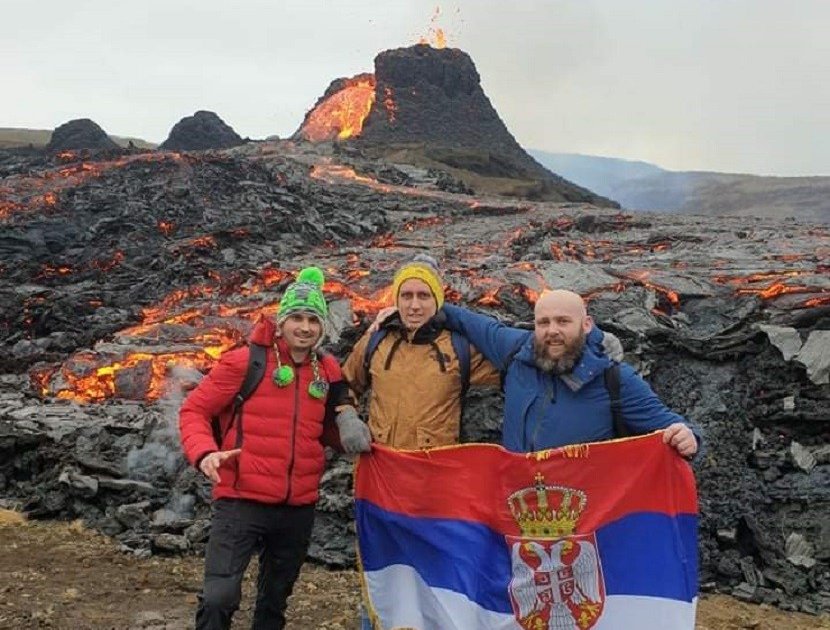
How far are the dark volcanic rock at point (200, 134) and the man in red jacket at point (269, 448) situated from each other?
66105 mm

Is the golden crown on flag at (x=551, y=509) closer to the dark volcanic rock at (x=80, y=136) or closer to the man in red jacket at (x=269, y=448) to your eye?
the man in red jacket at (x=269, y=448)

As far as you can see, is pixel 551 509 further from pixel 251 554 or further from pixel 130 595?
pixel 130 595

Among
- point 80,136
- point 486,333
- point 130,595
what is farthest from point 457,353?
point 80,136

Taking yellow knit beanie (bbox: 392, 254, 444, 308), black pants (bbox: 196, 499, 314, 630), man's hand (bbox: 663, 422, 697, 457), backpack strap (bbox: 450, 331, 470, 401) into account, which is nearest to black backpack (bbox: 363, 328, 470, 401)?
backpack strap (bbox: 450, 331, 470, 401)

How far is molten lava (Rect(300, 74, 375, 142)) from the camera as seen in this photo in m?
66.9

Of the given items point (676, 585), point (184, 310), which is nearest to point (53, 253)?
point (184, 310)

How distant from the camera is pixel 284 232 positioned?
24.7m

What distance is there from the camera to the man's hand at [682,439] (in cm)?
414

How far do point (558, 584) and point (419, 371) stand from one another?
154cm

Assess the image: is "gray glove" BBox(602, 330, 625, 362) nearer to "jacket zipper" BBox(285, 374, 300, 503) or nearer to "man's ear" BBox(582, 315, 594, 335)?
"man's ear" BBox(582, 315, 594, 335)

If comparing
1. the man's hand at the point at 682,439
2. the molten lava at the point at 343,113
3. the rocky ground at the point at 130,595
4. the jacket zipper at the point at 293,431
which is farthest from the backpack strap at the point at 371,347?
the molten lava at the point at 343,113

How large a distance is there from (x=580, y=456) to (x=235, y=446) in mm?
2056

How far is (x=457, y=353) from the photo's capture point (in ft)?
15.4

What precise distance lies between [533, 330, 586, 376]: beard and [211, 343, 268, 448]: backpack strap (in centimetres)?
167
